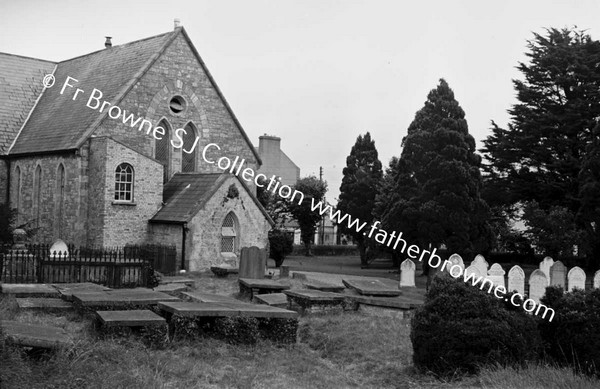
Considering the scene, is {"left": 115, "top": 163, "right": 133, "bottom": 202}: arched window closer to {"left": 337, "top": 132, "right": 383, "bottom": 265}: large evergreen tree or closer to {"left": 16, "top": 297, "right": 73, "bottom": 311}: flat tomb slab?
{"left": 16, "top": 297, "right": 73, "bottom": 311}: flat tomb slab

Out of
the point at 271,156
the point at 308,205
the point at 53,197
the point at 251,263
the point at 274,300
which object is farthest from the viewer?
the point at 271,156

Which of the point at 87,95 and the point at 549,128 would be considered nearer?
the point at 87,95

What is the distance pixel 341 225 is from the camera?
56.0 m

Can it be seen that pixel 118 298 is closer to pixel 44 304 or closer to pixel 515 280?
pixel 44 304

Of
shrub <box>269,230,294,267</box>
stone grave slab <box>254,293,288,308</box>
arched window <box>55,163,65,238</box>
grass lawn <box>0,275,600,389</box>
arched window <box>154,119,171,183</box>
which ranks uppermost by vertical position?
arched window <box>154,119,171,183</box>

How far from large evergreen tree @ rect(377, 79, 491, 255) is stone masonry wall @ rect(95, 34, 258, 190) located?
784 cm

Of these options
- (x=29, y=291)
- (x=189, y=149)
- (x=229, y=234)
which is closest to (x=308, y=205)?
(x=189, y=149)

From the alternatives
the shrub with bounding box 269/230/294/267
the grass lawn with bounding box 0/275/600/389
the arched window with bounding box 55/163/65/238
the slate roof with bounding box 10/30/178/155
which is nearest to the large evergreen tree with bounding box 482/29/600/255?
the shrub with bounding box 269/230/294/267

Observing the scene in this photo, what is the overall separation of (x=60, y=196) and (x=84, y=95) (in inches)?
210

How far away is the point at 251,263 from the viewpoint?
2297 centimetres

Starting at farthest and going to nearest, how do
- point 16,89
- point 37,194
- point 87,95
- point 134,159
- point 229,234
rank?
point 16,89 → point 87,95 → point 37,194 → point 229,234 → point 134,159

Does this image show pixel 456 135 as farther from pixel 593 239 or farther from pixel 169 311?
pixel 169 311

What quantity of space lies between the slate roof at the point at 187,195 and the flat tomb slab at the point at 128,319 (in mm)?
15208

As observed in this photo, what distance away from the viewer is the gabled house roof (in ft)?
96.9
